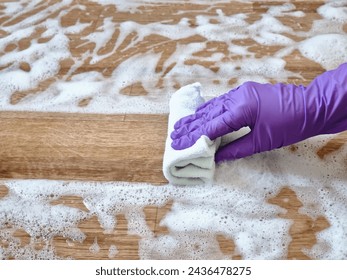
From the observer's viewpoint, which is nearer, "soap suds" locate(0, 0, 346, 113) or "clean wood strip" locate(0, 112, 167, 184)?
"clean wood strip" locate(0, 112, 167, 184)

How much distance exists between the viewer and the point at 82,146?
109 cm

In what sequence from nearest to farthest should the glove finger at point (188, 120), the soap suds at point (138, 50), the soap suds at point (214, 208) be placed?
the soap suds at point (214, 208) < the glove finger at point (188, 120) < the soap suds at point (138, 50)

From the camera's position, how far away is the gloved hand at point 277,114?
94 centimetres

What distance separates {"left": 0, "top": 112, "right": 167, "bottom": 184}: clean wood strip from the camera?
1049 millimetres

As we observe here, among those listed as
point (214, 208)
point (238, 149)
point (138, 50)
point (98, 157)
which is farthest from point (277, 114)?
point (138, 50)

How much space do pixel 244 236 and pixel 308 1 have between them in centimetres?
92

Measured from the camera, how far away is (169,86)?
124 cm

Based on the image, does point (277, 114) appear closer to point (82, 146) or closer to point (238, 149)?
point (238, 149)

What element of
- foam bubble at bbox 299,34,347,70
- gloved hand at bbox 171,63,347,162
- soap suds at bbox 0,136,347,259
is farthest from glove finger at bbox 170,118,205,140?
foam bubble at bbox 299,34,347,70

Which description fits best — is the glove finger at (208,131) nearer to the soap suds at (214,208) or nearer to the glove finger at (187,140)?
the glove finger at (187,140)

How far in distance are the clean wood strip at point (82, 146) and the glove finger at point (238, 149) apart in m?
0.15

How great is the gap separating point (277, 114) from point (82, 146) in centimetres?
48

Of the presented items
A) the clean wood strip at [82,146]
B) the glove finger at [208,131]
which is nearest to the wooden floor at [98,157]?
the clean wood strip at [82,146]

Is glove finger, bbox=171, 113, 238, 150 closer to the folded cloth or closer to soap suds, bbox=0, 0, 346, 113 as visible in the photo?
the folded cloth
